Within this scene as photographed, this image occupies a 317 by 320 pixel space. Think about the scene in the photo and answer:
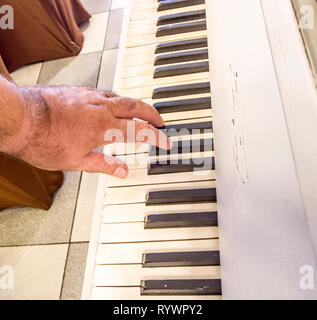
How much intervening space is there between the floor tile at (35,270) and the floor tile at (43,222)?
57 mm

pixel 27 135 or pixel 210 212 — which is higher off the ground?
pixel 27 135

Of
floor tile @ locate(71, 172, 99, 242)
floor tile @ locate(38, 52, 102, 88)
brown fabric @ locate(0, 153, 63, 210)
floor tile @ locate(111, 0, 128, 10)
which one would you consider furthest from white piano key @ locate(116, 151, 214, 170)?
floor tile @ locate(111, 0, 128, 10)

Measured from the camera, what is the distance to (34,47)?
8.54ft

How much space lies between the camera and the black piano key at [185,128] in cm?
99

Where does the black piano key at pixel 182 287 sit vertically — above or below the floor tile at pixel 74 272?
above

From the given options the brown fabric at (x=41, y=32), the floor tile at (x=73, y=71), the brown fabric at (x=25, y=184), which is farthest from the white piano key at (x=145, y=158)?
the brown fabric at (x=41, y=32)

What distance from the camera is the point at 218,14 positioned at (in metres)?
1.15

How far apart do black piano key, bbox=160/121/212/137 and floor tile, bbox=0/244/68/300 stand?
121 cm

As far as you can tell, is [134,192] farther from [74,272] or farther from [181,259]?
[74,272]

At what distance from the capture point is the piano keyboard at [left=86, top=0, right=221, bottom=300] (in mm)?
811

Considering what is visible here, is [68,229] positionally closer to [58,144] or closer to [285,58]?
[58,144]

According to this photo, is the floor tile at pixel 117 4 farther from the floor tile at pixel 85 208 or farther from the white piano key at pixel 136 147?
the white piano key at pixel 136 147

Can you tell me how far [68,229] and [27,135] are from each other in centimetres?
119

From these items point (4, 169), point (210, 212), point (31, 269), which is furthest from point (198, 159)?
point (31, 269)
